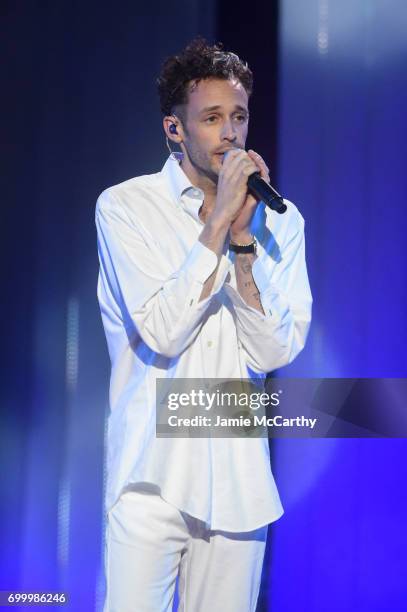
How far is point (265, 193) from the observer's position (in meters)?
1.65

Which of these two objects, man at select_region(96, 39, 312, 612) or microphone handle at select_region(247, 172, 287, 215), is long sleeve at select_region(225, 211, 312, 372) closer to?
man at select_region(96, 39, 312, 612)

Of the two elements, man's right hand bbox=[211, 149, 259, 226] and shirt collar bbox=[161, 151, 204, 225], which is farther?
shirt collar bbox=[161, 151, 204, 225]

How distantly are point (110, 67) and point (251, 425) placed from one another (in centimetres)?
116

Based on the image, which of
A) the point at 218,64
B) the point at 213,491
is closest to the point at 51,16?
the point at 218,64

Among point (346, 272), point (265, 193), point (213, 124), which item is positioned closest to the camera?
point (265, 193)

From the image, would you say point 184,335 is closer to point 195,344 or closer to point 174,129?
point 195,344

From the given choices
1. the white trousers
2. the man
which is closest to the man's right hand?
the man

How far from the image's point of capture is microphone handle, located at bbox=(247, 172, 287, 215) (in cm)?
161

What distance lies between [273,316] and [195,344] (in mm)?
178

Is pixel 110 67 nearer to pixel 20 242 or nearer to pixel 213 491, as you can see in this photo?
pixel 20 242

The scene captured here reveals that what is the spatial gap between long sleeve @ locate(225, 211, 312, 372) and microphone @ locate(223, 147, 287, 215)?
159mm

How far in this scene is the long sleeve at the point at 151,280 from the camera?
1.66 metres

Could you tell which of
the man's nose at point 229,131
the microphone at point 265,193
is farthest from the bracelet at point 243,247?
the man's nose at point 229,131

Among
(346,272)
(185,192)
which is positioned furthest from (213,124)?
(346,272)
